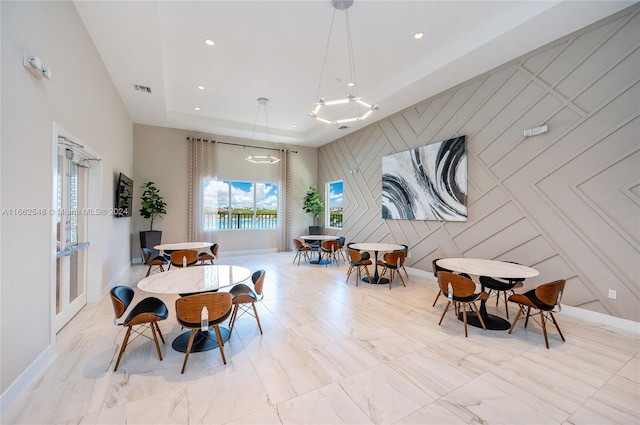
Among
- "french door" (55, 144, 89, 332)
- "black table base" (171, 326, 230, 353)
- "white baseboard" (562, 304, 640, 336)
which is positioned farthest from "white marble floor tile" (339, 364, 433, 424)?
"french door" (55, 144, 89, 332)

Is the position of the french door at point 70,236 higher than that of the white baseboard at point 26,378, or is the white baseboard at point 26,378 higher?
the french door at point 70,236

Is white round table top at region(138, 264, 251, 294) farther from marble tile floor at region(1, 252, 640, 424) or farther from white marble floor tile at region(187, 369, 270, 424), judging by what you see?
white marble floor tile at region(187, 369, 270, 424)

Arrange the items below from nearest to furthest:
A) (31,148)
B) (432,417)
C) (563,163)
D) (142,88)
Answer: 1. (432,417)
2. (31,148)
3. (563,163)
4. (142,88)

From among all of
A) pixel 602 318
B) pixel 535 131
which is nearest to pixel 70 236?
pixel 535 131

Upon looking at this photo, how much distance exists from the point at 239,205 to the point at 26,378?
6.77m

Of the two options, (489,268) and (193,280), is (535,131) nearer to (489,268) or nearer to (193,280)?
(489,268)

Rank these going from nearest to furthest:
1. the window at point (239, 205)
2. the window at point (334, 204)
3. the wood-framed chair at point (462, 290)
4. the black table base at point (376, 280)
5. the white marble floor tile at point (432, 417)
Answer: the white marble floor tile at point (432, 417)
the wood-framed chair at point (462, 290)
the black table base at point (376, 280)
the window at point (239, 205)
the window at point (334, 204)

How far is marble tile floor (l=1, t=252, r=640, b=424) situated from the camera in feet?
6.28

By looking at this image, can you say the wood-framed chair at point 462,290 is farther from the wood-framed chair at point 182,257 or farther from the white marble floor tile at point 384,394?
the wood-framed chair at point 182,257

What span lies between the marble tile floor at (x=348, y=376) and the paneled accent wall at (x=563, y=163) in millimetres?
825

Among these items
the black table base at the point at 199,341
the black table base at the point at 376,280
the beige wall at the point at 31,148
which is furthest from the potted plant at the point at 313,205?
the beige wall at the point at 31,148

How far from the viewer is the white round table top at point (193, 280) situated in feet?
8.64

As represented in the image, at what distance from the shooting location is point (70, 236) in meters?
3.59

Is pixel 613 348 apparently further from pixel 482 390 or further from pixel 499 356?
pixel 482 390
